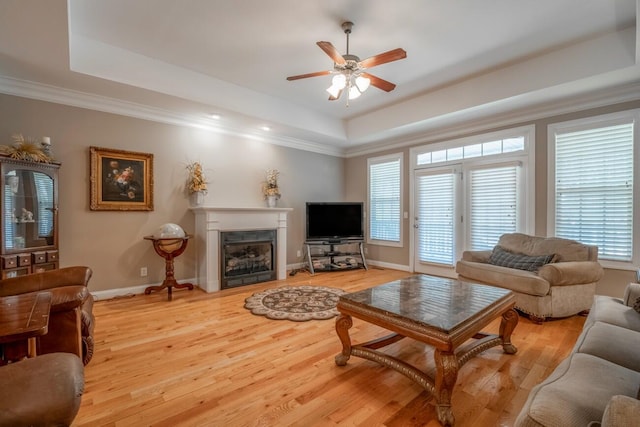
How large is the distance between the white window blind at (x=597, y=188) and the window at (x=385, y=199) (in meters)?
2.48

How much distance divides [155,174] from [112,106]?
978 mm

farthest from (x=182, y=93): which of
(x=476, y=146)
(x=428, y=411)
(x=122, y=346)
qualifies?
(x=476, y=146)

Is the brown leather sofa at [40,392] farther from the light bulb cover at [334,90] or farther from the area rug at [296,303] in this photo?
the light bulb cover at [334,90]

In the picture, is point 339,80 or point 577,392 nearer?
point 577,392

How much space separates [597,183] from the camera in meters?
3.64

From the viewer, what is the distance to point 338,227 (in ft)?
19.0

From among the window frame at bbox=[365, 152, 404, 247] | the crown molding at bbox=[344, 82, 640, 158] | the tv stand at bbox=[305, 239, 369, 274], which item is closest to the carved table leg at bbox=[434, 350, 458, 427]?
the crown molding at bbox=[344, 82, 640, 158]

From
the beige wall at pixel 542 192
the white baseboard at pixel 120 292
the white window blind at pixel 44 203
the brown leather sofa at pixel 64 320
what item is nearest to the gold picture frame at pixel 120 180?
the white window blind at pixel 44 203

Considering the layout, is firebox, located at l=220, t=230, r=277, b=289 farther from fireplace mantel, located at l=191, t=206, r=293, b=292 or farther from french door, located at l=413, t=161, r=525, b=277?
french door, located at l=413, t=161, r=525, b=277

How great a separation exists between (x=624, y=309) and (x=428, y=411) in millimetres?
Answer: 1536

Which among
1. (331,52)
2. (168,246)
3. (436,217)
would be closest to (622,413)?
(331,52)

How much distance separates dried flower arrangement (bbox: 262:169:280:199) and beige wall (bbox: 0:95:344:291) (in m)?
0.11

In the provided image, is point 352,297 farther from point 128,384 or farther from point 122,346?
point 122,346

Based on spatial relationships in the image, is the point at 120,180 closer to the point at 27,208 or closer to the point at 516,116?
the point at 27,208
